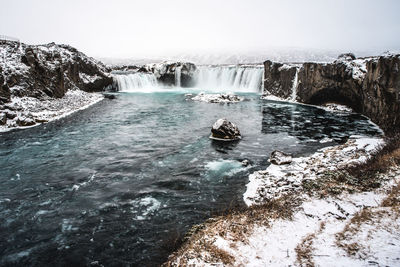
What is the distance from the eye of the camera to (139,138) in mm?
15898

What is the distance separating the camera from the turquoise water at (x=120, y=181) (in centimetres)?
621

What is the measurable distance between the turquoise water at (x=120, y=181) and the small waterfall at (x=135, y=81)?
90.9 feet

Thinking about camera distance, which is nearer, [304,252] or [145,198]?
[304,252]

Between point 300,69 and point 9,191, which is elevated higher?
point 300,69

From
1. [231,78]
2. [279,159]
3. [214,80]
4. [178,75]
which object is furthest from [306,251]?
[178,75]

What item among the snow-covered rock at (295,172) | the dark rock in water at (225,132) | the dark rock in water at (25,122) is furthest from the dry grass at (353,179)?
the dark rock in water at (25,122)

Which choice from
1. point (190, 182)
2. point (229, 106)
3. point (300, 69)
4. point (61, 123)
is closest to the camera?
point (190, 182)

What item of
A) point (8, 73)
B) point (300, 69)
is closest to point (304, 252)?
point (8, 73)

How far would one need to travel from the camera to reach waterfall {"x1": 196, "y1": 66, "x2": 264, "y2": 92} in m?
45.4

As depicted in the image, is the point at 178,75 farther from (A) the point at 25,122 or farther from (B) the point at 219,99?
(A) the point at 25,122

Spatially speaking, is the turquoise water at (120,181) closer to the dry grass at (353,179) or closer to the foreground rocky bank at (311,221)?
the foreground rocky bank at (311,221)

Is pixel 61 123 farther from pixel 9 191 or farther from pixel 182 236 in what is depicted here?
pixel 182 236

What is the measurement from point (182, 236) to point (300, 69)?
1254 inches

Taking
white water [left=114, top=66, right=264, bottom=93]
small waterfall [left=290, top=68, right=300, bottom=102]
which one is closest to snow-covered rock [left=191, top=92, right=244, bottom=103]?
small waterfall [left=290, top=68, right=300, bottom=102]
